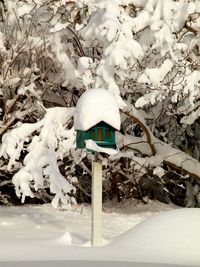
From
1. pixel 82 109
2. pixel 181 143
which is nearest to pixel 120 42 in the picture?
pixel 82 109

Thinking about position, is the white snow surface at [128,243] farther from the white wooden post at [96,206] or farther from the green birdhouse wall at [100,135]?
the green birdhouse wall at [100,135]

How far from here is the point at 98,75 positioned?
8.28 m

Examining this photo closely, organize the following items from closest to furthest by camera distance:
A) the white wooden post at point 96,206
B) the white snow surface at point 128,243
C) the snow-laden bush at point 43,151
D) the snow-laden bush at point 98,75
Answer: the white snow surface at point 128,243 < the white wooden post at point 96,206 < the snow-laden bush at point 98,75 < the snow-laden bush at point 43,151

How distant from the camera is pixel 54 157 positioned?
9.01 metres

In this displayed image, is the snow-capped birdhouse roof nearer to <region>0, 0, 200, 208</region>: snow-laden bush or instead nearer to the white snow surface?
the white snow surface

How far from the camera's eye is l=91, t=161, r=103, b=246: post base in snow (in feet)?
21.1

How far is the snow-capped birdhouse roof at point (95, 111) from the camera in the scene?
257 inches

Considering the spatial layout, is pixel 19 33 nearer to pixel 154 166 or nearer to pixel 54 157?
pixel 54 157

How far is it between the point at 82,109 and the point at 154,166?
452 centimetres

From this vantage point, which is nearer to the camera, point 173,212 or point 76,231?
point 173,212

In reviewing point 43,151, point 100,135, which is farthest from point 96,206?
point 43,151

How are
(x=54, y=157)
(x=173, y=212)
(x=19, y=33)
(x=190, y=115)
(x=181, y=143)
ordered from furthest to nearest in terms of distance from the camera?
(x=181, y=143), (x=19, y=33), (x=190, y=115), (x=54, y=157), (x=173, y=212)

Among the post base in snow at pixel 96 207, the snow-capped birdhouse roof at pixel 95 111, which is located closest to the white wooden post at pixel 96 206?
the post base in snow at pixel 96 207

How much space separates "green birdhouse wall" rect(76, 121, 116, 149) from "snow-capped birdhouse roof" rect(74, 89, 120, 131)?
57 mm
